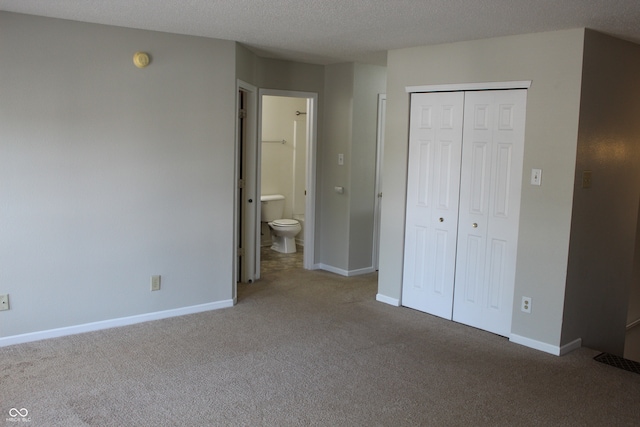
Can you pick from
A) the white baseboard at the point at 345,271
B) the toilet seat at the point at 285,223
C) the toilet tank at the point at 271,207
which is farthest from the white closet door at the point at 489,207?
the toilet tank at the point at 271,207

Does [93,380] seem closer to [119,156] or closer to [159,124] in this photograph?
[119,156]

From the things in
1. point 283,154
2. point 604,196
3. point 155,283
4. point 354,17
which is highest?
point 354,17

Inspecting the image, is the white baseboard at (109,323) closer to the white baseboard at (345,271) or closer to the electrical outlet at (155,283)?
the electrical outlet at (155,283)

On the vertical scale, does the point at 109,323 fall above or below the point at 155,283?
below

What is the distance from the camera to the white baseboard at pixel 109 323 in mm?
3986

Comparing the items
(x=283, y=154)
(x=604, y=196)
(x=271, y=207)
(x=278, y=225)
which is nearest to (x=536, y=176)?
(x=604, y=196)

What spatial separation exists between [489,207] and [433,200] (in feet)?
1.76

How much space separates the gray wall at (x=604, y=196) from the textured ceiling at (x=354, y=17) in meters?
0.25

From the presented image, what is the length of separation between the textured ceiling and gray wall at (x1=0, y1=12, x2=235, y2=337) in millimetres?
271

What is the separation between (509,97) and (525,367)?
6.43 ft

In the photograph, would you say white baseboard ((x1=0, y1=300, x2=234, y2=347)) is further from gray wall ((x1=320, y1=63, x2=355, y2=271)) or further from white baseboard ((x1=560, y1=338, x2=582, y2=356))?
white baseboard ((x1=560, y1=338, x2=582, y2=356))

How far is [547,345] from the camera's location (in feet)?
13.4

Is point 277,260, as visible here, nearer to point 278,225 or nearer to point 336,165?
point 278,225

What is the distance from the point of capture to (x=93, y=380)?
3.42m
